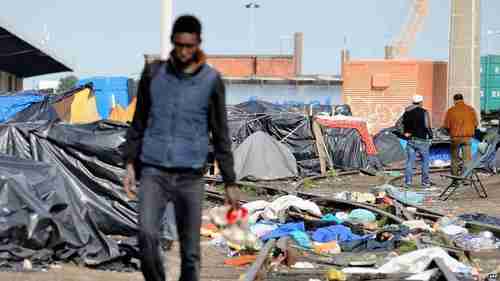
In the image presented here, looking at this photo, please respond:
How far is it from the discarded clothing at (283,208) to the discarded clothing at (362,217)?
527 mm

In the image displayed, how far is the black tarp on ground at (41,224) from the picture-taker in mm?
9883

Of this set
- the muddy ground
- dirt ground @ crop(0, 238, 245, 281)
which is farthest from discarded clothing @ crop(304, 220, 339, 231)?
dirt ground @ crop(0, 238, 245, 281)

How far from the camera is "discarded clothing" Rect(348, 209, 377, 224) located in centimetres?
1473

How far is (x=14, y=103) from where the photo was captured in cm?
2684

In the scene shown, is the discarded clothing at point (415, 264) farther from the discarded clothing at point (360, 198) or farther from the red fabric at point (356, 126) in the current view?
the red fabric at point (356, 126)

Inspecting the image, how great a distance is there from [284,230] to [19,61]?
29.9m

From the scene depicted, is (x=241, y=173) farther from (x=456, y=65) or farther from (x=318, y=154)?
(x=456, y=65)

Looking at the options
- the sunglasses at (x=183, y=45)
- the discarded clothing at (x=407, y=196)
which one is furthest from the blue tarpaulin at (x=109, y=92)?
the sunglasses at (x=183, y=45)

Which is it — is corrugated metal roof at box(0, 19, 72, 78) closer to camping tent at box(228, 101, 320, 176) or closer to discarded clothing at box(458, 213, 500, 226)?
camping tent at box(228, 101, 320, 176)

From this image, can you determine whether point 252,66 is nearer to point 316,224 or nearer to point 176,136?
point 316,224

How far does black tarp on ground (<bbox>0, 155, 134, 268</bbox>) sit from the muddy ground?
10.3 inches

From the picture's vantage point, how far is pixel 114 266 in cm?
1017

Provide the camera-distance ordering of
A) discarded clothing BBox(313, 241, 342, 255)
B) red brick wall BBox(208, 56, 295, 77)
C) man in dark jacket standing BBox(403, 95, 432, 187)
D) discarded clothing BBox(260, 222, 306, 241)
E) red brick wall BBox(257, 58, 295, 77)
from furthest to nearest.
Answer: red brick wall BBox(257, 58, 295, 77), red brick wall BBox(208, 56, 295, 77), man in dark jacket standing BBox(403, 95, 432, 187), discarded clothing BBox(260, 222, 306, 241), discarded clothing BBox(313, 241, 342, 255)

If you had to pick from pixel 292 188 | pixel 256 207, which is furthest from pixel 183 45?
pixel 292 188
